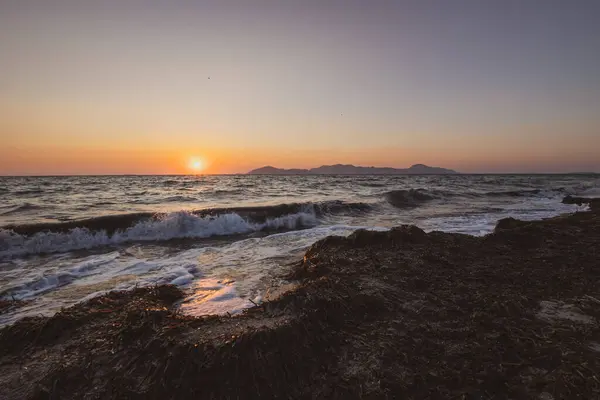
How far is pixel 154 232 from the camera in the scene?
11.6 meters

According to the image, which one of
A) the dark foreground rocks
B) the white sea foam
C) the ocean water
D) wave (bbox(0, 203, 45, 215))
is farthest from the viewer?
wave (bbox(0, 203, 45, 215))

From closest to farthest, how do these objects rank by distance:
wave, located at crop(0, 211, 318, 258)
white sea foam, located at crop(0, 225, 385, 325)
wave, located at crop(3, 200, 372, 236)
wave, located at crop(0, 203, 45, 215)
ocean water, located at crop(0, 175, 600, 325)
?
1. white sea foam, located at crop(0, 225, 385, 325)
2. ocean water, located at crop(0, 175, 600, 325)
3. wave, located at crop(0, 211, 318, 258)
4. wave, located at crop(3, 200, 372, 236)
5. wave, located at crop(0, 203, 45, 215)

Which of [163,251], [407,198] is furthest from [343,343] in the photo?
[407,198]

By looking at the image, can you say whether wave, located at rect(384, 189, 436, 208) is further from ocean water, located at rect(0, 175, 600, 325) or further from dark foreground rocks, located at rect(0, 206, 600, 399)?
dark foreground rocks, located at rect(0, 206, 600, 399)

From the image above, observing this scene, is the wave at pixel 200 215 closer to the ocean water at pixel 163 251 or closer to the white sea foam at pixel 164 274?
the ocean water at pixel 163 251

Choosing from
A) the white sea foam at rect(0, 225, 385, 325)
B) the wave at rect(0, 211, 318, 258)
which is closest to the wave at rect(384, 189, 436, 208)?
the wave at rect(0, 211, 318, 258)

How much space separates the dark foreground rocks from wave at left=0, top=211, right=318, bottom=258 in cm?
646

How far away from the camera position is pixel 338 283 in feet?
15.5

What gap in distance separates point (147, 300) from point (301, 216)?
10.1 meters

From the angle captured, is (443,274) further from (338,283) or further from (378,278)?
(338,283)

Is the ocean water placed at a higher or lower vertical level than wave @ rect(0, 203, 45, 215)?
lower

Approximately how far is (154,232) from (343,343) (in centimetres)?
1003

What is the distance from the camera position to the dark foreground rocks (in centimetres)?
272

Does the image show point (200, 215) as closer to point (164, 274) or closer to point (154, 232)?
point (154, 232)
